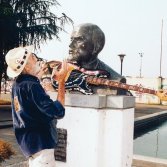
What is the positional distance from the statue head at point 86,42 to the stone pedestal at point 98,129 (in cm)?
85

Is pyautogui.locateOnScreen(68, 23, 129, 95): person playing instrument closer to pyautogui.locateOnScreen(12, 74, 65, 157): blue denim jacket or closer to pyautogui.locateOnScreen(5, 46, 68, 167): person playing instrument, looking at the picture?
pyautogui.locateOnScreen(5, 46, 68, 167): person playing instrument

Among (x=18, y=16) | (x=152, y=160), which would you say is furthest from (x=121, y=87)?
(x=18, y=16)

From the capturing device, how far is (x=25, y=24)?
77.6 feet

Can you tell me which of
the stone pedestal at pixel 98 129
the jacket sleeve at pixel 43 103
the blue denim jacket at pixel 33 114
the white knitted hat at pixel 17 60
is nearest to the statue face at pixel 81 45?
the stone pedestal at pixel 98 129

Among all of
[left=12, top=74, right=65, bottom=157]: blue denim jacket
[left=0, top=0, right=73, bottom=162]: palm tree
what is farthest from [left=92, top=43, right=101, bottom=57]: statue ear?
[left=0, top=0, right=73, bottom=162]: palm tree

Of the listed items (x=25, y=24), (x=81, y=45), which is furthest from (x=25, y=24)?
(x=81, y=45)

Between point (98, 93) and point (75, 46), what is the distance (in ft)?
3.11

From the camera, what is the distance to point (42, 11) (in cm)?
2467

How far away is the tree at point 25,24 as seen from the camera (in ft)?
73.2

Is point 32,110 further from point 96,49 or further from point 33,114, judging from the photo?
point 96,49

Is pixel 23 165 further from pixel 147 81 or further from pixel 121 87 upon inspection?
pixel 147 81

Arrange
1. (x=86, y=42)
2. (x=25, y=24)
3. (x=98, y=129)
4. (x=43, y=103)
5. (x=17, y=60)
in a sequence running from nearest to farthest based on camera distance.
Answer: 1. (x=43, y=103)
2. (x=17, y=60)
3. (x=98, y=129)
4. (x=86, y=42)
5. (x=25, y=24)

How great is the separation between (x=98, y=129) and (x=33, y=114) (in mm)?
1668

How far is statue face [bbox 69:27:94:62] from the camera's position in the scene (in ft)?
18.4
